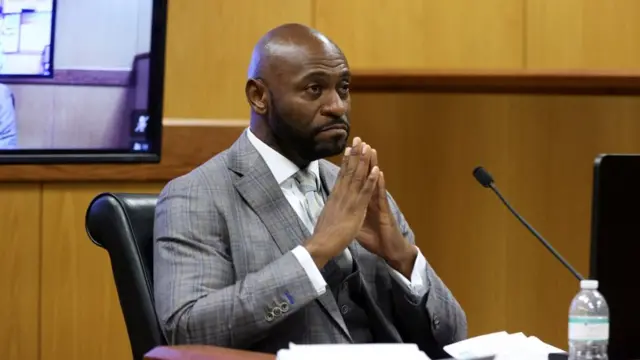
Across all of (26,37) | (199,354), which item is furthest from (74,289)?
(199,354)

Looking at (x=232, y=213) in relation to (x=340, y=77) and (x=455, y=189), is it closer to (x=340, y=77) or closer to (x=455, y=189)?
(x=340, y=77)

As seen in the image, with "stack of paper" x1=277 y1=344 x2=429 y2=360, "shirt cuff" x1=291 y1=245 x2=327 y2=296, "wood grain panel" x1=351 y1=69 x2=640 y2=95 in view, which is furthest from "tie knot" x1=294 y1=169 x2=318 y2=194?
"wood grain panel" x1=351 y1=69 x2=640 y2=95

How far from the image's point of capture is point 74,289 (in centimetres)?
322

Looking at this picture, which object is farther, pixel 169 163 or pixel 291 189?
pixel 169 163

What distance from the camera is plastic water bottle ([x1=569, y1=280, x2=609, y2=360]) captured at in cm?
140

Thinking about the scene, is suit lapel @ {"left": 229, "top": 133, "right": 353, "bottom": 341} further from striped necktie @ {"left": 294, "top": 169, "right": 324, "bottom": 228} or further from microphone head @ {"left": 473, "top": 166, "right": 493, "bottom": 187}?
microphone head @ {"left": 473, "top": 166, "right": 493, "bottom": 187}

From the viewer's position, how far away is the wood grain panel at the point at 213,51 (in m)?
3.36

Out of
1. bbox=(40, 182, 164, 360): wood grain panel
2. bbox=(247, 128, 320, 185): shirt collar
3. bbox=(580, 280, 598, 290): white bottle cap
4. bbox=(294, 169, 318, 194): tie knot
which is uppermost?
bbox=(247, 128, 320, 185): shirt collar

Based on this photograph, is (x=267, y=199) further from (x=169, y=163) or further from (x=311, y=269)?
(x=169, y=163)

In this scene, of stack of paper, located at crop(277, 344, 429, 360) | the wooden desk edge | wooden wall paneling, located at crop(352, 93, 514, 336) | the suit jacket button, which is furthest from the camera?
wooden wall paneling, located at crop(352, 93, 514, 336)

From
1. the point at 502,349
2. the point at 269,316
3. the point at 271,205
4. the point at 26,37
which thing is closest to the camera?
the point at 502,349

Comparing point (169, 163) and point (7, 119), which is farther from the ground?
point (7, 119)

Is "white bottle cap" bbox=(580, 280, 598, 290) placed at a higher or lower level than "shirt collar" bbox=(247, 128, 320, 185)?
lower

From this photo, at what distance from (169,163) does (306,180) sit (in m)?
1.23
